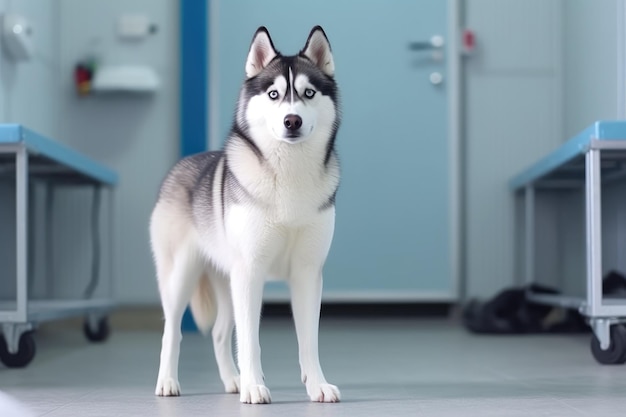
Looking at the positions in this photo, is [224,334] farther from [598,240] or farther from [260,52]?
[598,240]

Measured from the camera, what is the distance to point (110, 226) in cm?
508

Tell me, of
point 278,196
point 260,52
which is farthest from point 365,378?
point 260,52

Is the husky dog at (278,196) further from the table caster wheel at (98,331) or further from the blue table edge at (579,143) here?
the table caster wheel at (98,331)

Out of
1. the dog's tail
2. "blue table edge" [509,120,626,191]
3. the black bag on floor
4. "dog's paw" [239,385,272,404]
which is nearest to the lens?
"dog's paw" [239,385,272,404]

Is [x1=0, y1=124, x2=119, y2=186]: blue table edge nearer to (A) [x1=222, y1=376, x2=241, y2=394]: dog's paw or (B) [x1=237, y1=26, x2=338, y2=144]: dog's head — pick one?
(B) [x1=237, y1=26, x2=338, y2=144]: dog's head

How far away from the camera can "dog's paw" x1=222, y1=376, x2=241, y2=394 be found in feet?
8.77

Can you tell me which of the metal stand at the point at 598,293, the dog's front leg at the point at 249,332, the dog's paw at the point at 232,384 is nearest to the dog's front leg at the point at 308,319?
the dog's front leg at the point at 249,332

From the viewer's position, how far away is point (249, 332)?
7.95ft

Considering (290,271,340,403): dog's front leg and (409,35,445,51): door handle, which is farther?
(409,35,445,51): door handle

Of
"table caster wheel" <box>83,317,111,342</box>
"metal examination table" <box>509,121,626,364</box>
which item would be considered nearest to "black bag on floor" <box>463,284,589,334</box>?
"metal examination table" <box>509,121,626,364</box>

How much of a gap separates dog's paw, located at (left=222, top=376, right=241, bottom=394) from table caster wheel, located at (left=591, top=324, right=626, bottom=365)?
1.51 meters

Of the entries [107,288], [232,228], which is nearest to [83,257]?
[107,288]

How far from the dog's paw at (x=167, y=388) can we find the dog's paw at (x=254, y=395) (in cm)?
29

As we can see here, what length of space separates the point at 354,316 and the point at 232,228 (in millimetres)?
3255
